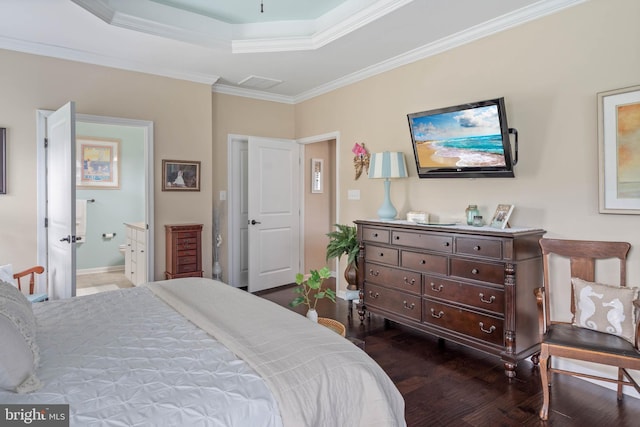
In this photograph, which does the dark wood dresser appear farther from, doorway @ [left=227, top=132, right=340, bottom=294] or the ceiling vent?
the ceiling vent

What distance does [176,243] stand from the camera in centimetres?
422

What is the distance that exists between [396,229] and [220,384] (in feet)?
8.11

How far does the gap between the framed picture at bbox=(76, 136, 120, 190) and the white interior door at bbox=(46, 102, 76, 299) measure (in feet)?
8.68

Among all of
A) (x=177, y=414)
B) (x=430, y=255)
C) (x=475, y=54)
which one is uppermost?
(x=475, y=54)

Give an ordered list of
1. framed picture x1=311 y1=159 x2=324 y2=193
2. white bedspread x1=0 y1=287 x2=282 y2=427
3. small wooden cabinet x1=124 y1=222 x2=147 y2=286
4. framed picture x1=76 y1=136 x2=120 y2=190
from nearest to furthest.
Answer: white bedspread x1=0 y1=287 x2=282 y2=427
small wooden cabinet x1=124 y1=222 x2=147 y2=286
framed picture x1=311 y1=159 x2=324 y2=193
framed picture x1=76 y1=136 x2=120 y2=190

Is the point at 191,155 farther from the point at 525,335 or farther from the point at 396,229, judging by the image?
the point at 525,335

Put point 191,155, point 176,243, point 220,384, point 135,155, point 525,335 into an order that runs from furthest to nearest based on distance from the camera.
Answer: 1. point 135,155
2. point 191,155
3. point 176,243
4. point 525,335
5. point 220,384

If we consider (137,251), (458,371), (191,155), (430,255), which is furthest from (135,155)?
(458,371)

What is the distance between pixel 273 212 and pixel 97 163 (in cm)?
314

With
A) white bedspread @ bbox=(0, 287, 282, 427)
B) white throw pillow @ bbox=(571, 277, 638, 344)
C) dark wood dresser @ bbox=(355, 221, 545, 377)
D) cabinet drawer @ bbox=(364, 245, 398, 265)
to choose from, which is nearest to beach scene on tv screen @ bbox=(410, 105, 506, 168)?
dark wood dresser @ bbox=(355, 221, 545, 377)

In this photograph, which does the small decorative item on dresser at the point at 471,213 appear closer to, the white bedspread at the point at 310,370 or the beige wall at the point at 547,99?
the beige wall at the point at 547,99

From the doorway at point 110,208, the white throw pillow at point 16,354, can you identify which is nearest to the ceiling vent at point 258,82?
the doorway at point 110,208

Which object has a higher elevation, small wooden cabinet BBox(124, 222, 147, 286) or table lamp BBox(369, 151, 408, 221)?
table lamp BBox(369, 151, 408, 221)

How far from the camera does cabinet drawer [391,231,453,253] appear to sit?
119 inches
